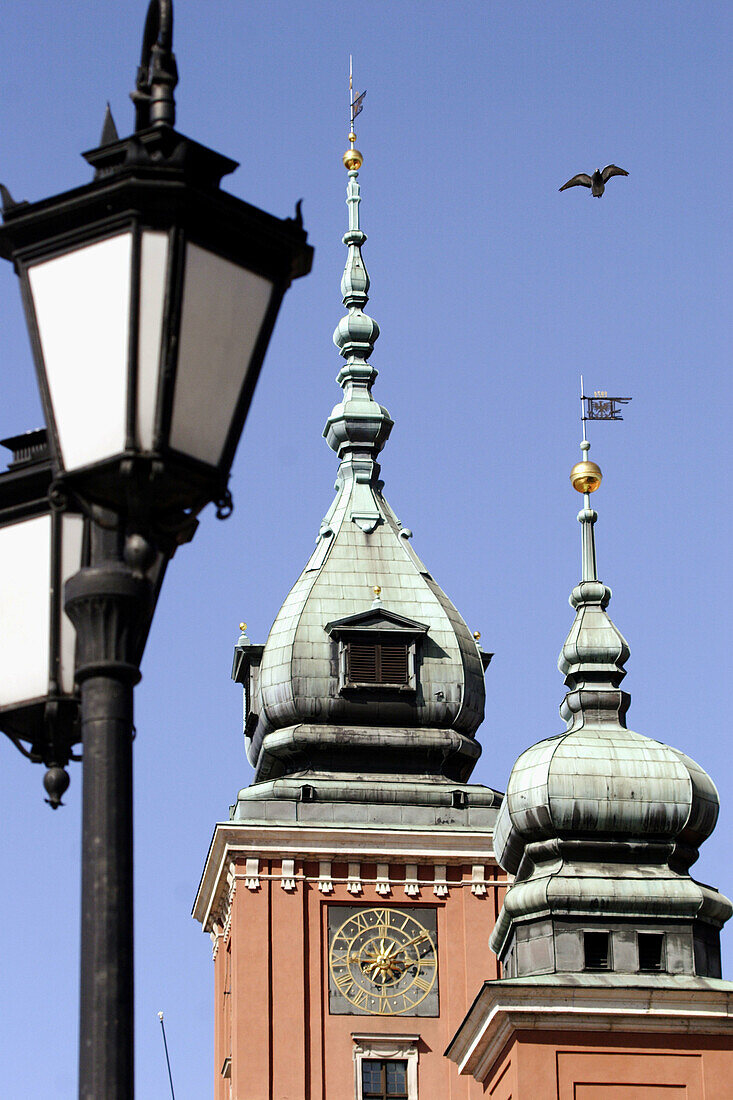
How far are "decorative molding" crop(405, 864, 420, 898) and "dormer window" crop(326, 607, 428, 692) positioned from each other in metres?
3.70

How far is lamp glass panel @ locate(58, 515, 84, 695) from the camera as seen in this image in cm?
639

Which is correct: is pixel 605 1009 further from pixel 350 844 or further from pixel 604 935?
pixel 350 844

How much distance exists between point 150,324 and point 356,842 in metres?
35.3

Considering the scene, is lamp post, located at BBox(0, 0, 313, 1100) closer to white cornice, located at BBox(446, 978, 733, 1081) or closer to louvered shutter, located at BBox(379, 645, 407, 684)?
white cornice, located at BBox(446, 978, 733, 1081)

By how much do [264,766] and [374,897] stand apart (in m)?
4.20

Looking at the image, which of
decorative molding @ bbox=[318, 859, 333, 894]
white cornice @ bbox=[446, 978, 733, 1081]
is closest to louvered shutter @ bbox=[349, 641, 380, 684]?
decorative molding @ bbox=[318, 859, 333, 894]

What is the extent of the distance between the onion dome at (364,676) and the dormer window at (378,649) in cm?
2

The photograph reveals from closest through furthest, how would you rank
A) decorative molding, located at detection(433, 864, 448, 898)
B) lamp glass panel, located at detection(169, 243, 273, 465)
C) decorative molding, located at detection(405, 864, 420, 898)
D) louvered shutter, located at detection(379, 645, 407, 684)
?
lamp glass panel, located at detection(169, 243, 273, 465), decorative molding, located at detection(405, 864, 420, 898), decorative molding, located at detection(433, 864, 448, 898), louvered shutter, located at detection(379, 645, 407, 684)

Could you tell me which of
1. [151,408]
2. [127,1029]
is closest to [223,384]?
[151,408]

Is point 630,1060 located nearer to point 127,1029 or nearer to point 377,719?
point 377,719

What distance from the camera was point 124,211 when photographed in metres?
5.52

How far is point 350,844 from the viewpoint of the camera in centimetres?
4034

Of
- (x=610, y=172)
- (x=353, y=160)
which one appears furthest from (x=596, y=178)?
(x=353, y=160)

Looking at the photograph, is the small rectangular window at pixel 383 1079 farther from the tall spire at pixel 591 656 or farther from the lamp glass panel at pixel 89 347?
the lamp glass panel at pixel 89 347
